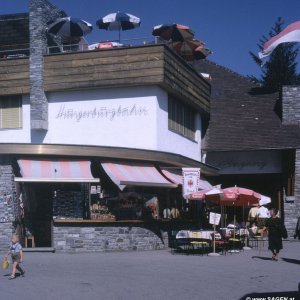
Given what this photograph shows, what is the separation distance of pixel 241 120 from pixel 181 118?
212 inches

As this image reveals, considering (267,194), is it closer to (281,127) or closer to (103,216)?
(281,127)

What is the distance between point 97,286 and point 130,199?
8.55 meters

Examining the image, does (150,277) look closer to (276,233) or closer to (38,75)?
(276,233)

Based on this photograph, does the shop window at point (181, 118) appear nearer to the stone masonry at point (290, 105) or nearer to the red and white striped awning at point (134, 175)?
the red and white striped awning at point (134, 175)

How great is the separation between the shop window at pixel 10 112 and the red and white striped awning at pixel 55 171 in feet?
15.3

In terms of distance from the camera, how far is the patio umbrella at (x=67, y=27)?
23078 mm

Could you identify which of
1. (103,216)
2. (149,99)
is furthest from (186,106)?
(103,216)

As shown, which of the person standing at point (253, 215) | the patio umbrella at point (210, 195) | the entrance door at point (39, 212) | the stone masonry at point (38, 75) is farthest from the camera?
the person standing at point (253, 215)

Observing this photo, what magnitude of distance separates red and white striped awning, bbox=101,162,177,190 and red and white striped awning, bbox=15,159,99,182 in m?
0.68

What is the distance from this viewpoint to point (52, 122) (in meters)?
23.1

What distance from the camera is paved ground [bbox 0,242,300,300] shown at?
10703 mm

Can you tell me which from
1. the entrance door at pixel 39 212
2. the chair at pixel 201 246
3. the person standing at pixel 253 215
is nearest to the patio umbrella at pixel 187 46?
the person standing at pixel 253 215

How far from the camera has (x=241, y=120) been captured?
1154 inches

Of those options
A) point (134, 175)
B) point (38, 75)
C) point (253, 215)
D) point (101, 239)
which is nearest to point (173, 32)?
point (38, 75)
